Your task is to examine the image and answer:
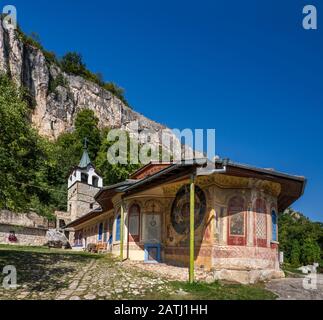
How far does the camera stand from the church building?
14.2 meters

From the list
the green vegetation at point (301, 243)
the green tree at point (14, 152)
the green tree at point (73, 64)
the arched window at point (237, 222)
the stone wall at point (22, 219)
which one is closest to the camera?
the green tree at point (14, 152)

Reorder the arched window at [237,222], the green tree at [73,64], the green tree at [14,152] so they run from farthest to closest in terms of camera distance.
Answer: the green tree at [73,64]
the arched window at [237,222]
the green tree at [14,152]

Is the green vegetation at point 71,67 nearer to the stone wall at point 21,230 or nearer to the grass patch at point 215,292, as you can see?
the stone wall at point 21,230

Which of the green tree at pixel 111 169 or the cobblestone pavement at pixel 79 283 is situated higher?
the green tree at pixel 111 169

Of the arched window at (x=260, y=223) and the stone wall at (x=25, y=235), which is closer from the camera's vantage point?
the arched window at (x=260, y=223)

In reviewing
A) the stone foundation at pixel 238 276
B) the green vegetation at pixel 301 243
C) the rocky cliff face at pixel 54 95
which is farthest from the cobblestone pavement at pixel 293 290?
the rocky cliff face at pixel 54 95

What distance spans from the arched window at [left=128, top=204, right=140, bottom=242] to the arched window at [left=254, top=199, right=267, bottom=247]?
6126mm

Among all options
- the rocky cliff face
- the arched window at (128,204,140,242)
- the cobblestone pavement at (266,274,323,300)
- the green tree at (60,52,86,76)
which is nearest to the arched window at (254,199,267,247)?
the cobblestone pavement at (266,274,323,300)

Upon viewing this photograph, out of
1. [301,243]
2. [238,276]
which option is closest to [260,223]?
[238,276]

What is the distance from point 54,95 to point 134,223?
61.4 m

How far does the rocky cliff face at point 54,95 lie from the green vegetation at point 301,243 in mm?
42747

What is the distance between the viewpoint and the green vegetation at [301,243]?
41156mm

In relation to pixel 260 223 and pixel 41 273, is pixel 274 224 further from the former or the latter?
pixel 41 273
